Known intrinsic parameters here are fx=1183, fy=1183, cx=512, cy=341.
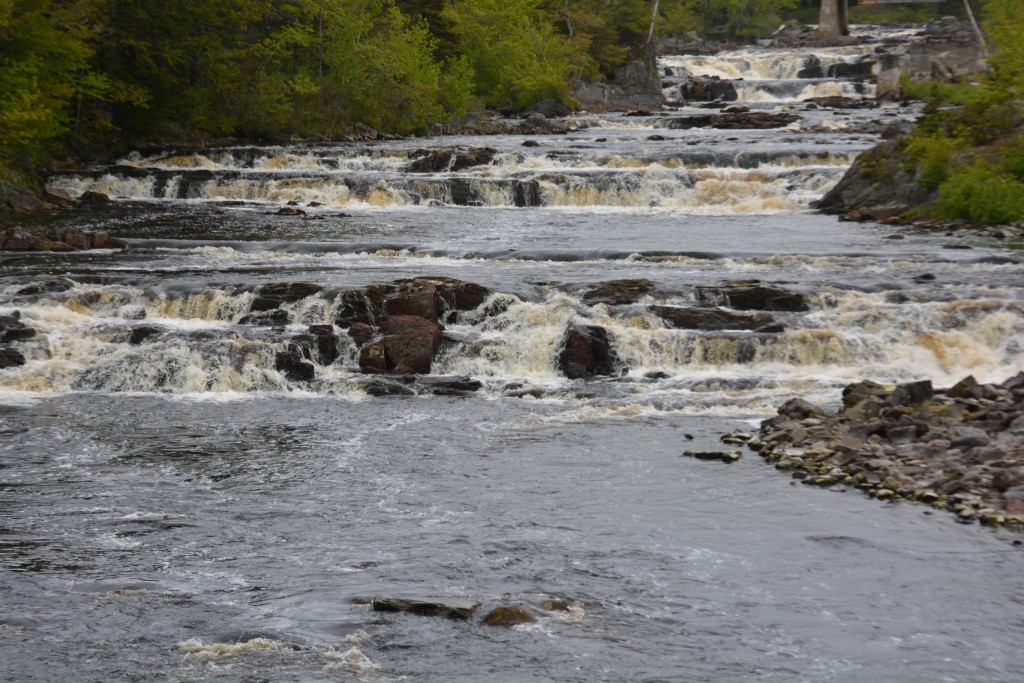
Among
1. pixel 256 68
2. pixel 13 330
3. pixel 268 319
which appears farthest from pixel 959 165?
pixel 256 68

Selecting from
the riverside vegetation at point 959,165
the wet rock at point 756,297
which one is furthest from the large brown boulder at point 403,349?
the riverside vegetation at point 959,165

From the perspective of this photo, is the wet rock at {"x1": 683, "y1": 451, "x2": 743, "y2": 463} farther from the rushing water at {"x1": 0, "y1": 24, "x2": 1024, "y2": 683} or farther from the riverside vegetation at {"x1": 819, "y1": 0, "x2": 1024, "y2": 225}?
the riverside vegetation at {"x1": 819, "y1": 0, "x2": 1024, "y2": 225}

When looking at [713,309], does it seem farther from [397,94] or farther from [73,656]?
[397,94]

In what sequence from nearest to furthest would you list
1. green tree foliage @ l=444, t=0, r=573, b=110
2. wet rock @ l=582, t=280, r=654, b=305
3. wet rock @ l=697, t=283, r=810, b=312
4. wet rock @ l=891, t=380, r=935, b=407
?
wet rock @ l=891, t=380, r=935, b=407
wet rock @ l=697, t=283, r=810, b=312
wet rock @ l=582, t=280, r=654, b=305
green tree foliage @ l=444, t=0, r=573, b=110

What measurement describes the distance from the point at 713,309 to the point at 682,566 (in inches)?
408

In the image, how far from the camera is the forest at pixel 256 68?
1489 inches

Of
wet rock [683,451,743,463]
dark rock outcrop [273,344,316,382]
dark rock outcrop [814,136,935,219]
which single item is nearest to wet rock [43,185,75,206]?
dark rock outcrop [273,344,316,382]

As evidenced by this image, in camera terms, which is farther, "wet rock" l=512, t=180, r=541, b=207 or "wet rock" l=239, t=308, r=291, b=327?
"wet rock" l=512, t=180, r=541, b=207

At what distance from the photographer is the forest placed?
3781 cm

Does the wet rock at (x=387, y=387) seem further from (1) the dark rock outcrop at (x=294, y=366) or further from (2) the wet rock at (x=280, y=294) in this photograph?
(2) the wet rock at (x=280, y=294)

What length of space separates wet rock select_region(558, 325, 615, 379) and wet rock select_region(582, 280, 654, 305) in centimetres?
165

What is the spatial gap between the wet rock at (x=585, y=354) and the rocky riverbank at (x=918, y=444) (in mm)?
3919

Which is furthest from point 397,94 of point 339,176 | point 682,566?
point 682,566

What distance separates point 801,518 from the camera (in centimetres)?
1311
